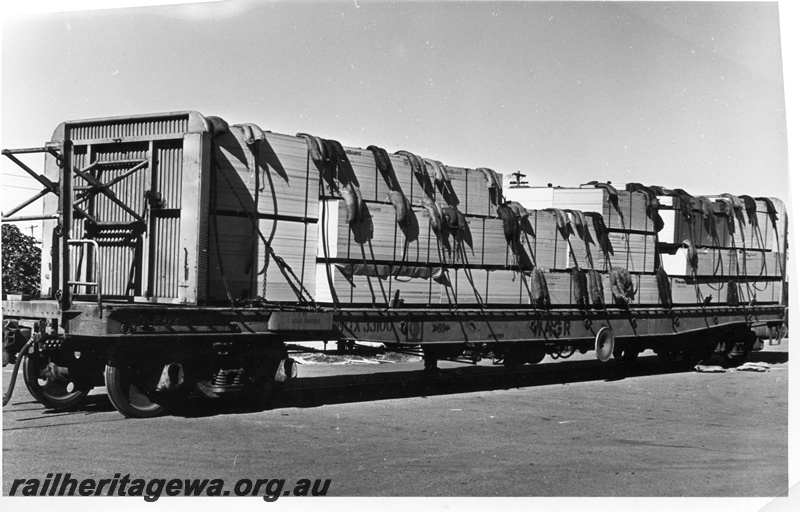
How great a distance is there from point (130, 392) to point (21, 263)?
390cm

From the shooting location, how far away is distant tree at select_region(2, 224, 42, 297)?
12686 mm

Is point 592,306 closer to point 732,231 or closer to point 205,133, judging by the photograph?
point 732,231

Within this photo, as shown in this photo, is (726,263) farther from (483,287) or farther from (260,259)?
(260,259)

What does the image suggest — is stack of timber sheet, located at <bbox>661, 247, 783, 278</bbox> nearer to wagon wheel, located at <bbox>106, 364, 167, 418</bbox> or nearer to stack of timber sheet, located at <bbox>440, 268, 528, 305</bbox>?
stack of timber sheet, located at <bbox>440, 268, 528, 305</bbox>

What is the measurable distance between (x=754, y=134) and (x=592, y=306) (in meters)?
5.18

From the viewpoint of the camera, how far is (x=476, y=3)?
427 inches

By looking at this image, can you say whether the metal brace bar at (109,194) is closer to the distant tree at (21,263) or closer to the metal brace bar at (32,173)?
the metal brace bar at (32,173)

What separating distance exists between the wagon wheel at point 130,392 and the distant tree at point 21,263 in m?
2.85

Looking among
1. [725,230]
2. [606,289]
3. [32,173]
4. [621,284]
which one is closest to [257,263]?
[32,173]

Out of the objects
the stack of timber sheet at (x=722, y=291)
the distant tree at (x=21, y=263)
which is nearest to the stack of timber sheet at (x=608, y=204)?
the stack of timber sheet at (x=722, y=291)

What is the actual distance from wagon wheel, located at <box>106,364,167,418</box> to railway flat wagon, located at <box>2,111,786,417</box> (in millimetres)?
21

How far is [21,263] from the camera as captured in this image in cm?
1325
